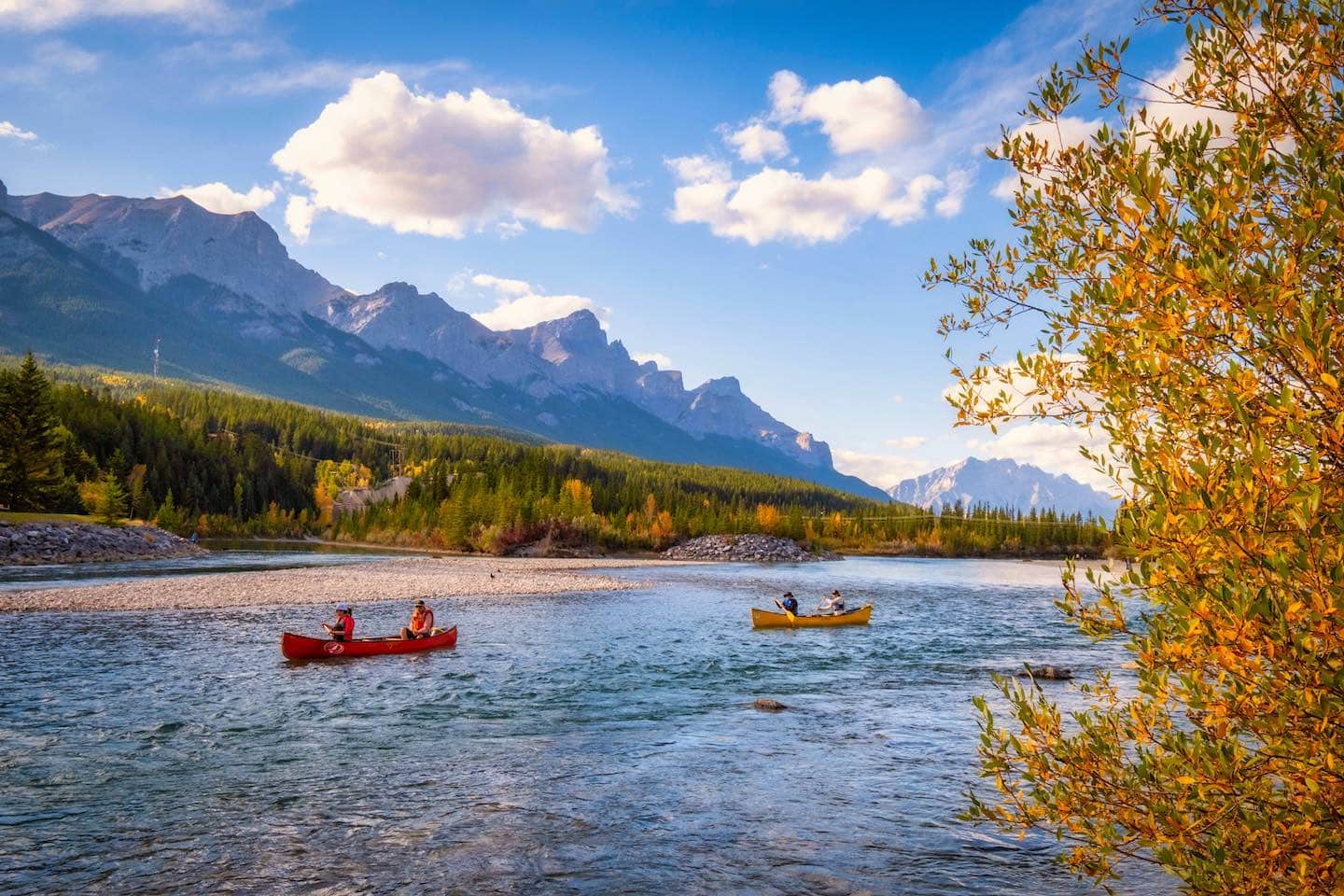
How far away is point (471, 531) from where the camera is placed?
149m

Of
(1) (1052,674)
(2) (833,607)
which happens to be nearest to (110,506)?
(2) (833,607)

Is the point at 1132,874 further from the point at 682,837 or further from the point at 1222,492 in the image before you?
the point at 1222,492

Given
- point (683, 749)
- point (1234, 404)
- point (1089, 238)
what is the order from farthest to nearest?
1. point (683, 749)
2. point (1089, 238)
3. point (1234, 404)

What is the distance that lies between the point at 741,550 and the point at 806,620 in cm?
10644

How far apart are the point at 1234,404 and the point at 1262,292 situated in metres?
1.11

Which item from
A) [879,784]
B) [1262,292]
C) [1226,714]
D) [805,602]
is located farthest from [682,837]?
[805,602]

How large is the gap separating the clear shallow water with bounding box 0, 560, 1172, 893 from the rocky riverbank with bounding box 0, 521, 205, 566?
41840 mm

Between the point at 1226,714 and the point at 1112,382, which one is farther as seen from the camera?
the point at 1112,382

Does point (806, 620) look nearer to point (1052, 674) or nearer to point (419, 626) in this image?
point (1052, 674)

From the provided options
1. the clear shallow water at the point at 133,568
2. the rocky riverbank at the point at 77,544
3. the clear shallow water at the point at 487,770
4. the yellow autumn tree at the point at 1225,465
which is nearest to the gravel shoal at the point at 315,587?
the clear shallow water at the point at 133,568

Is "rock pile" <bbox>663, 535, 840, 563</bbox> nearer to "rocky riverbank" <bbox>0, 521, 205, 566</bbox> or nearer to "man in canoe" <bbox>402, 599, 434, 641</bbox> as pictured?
Result: "rocky riverbank" <bbox>0, 521, 205, 566</bbox>

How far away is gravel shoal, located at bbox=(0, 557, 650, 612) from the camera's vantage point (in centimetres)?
4569

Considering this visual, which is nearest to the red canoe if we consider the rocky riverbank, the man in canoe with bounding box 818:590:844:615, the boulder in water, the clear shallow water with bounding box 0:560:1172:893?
the clear shallow water with bounding box 0:560:1172:893

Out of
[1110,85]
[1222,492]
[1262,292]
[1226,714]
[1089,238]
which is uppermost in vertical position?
[1110,85]
